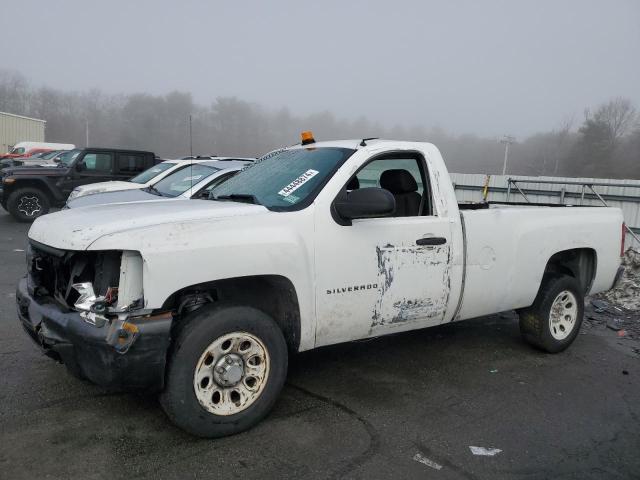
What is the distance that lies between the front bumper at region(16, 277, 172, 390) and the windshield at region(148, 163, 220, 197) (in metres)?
5.43

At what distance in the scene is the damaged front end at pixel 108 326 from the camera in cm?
279

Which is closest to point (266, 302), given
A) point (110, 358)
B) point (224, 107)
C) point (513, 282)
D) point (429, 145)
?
point (110, 358)

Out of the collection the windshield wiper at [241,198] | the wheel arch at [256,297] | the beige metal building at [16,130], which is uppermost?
the beige metal building at [16,130]

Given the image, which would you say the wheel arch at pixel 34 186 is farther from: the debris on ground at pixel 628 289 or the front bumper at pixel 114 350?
the debris on ground at pixel 628 289

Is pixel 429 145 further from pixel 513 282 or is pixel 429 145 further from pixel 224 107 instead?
pixel 224 107

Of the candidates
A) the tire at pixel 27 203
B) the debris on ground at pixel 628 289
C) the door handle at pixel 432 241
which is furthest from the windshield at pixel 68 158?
the debris on ground at pixel 628 289

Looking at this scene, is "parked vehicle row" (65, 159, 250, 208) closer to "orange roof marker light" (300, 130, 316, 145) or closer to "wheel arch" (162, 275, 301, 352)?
"orange roof marker light" (300, 130, 316, 145)

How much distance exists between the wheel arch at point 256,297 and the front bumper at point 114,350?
25 centimetres

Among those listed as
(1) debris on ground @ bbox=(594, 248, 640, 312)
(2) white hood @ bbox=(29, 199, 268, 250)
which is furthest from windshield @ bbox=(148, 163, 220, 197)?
(1) debris on ground @ bbox=(594, 248, 640, 312)

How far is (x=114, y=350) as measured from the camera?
109 inches

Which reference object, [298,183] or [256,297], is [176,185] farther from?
[256,297]

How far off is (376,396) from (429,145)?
2.04 metres

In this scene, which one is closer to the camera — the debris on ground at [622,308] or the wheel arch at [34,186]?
the debris on ground at [622,308]

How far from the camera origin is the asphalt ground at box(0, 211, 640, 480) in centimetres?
292
